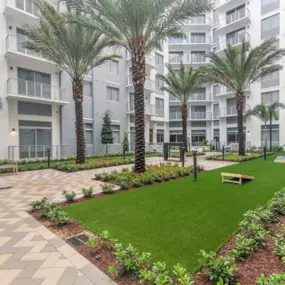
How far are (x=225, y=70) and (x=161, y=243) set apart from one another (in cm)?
1657

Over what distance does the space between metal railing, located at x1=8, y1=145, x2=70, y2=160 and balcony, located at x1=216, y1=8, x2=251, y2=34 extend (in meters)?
26.0

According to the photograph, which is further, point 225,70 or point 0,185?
point 225,70

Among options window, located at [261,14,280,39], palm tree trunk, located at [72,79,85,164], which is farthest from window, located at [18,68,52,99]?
window, located at [261,14,280,39]

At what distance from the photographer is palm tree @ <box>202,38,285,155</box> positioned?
15984mm

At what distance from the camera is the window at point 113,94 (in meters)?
23.0

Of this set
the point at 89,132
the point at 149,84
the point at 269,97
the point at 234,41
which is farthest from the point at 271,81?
the point at 89,132

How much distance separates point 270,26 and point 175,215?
29.3 metres

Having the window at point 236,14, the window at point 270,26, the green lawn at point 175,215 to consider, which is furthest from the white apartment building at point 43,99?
the window at point 270,26

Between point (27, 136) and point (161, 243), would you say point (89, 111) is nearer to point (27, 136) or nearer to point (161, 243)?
point (27, 136)

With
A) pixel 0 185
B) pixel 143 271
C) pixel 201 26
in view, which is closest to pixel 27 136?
pixel 0 185

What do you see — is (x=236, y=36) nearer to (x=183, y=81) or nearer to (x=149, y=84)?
(x=149, y=84)

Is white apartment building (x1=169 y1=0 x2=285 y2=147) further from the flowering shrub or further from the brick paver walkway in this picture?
the brick paver walkway

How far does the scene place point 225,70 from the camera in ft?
55.6

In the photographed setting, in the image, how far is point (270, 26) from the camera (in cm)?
2522
